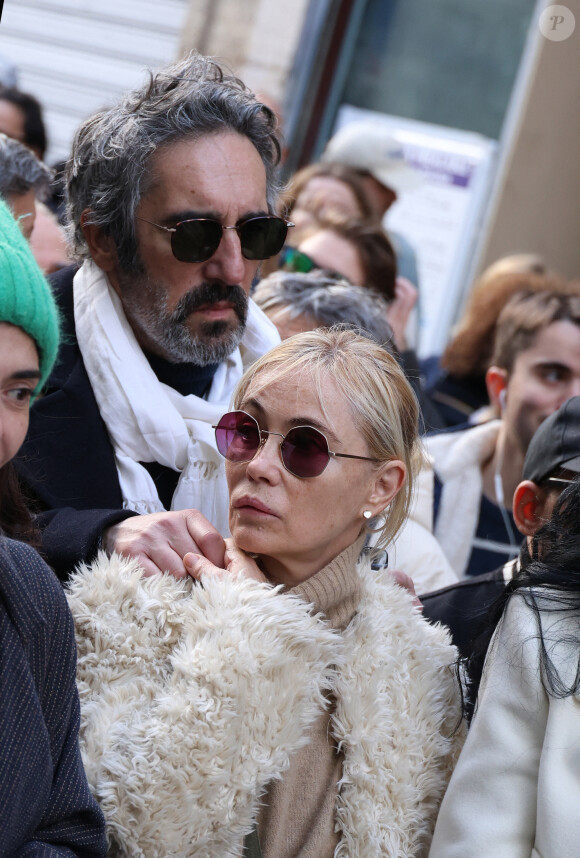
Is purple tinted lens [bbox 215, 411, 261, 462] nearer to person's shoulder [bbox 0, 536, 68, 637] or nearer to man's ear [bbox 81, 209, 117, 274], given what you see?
person's shoulder [bbox 0, 536, 68, 637]

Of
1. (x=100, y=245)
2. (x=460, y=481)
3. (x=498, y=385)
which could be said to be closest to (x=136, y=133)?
(x=100, y=245)

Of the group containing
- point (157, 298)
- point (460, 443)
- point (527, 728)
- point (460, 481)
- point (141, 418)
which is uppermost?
point (157, 298)

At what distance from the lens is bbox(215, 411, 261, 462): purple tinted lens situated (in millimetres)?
2102

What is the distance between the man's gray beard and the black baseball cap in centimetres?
84

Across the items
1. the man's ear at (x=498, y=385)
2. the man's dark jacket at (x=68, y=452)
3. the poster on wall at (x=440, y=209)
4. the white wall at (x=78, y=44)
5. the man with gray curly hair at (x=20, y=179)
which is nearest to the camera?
the man's dark jacket at (x=68, y=452)

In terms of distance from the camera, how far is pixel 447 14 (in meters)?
8.20

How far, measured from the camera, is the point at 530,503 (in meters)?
2.56

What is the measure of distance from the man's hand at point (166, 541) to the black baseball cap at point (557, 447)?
2.98ft

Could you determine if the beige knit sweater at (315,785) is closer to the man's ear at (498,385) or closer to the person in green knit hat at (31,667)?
the person in green knit hat at (31,667)

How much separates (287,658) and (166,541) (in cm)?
35

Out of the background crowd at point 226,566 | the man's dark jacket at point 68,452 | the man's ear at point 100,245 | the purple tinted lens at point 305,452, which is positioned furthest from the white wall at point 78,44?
the purple tinted lens at point 305,452

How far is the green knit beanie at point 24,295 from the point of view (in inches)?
64.5

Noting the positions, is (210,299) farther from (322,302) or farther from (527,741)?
(527,741)

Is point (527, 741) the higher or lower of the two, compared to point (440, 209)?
lower
